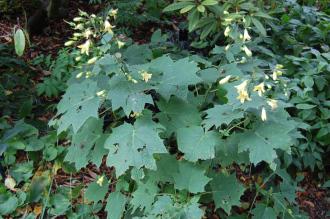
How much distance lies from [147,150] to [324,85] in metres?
2.11

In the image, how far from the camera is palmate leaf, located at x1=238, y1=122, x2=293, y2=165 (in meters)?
2.00

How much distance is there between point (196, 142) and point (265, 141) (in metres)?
0.38

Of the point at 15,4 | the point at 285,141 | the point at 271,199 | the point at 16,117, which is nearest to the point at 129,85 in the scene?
the point at 285,141

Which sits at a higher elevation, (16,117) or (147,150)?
(147,150)

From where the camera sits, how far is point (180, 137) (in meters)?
2.25

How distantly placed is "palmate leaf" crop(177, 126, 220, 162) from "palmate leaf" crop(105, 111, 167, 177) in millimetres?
182

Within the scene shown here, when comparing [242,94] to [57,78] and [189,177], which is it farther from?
[57,78]

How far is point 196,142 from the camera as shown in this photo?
2.21 m

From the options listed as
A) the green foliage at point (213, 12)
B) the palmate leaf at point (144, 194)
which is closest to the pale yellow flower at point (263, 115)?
the palmate leaf at point (144, 194)

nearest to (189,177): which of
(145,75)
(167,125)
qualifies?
(167,125)

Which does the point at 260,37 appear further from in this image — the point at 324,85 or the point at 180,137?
the point at 180,137

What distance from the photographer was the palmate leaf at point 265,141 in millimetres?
2004

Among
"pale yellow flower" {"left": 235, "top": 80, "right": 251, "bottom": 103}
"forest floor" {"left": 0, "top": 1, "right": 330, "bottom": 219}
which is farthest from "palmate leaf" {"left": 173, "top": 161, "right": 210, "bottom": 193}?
"forest floor" {"left": 0, "top": 1, "right": 330, "bottom": 219}

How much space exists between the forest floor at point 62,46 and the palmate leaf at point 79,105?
51cm
